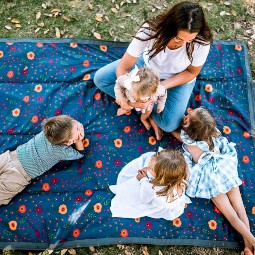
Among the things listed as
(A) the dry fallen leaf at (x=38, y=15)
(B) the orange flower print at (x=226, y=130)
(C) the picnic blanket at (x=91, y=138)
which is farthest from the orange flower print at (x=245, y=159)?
(A) the dry fallen leaf at (x=38, y=15)

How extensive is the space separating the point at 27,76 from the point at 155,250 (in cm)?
262

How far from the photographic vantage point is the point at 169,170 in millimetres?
3467

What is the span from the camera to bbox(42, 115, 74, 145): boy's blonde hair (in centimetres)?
384

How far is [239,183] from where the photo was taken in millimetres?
3947

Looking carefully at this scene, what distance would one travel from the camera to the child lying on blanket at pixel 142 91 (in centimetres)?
357

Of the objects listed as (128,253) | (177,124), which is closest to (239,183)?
(177,124)

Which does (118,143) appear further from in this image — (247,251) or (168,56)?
(247,251)

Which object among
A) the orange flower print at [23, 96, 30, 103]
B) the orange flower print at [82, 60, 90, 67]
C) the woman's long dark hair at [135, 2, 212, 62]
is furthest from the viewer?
the orange flower print at [82, 60, 90, 67]

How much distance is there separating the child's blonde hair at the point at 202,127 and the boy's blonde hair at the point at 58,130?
4.21ft

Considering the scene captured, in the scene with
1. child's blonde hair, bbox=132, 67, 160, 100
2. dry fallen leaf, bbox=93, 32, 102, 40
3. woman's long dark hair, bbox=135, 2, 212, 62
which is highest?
woman's long dark hair, bbox=135, 2, 212, 62

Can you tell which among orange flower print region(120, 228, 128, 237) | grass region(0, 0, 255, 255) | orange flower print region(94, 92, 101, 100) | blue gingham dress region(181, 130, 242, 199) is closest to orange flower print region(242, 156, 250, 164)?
blue gingham dress region(181, 130, 242, 199)

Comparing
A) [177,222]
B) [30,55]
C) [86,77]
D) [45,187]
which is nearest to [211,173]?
[177,222]

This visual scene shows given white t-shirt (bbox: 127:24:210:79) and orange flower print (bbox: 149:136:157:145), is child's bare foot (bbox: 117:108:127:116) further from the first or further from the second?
white t-shirt (bbox: 127:24:210:79)

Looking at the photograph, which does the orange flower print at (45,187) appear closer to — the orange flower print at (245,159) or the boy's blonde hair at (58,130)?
the boy's blonde hair at (58,130)
